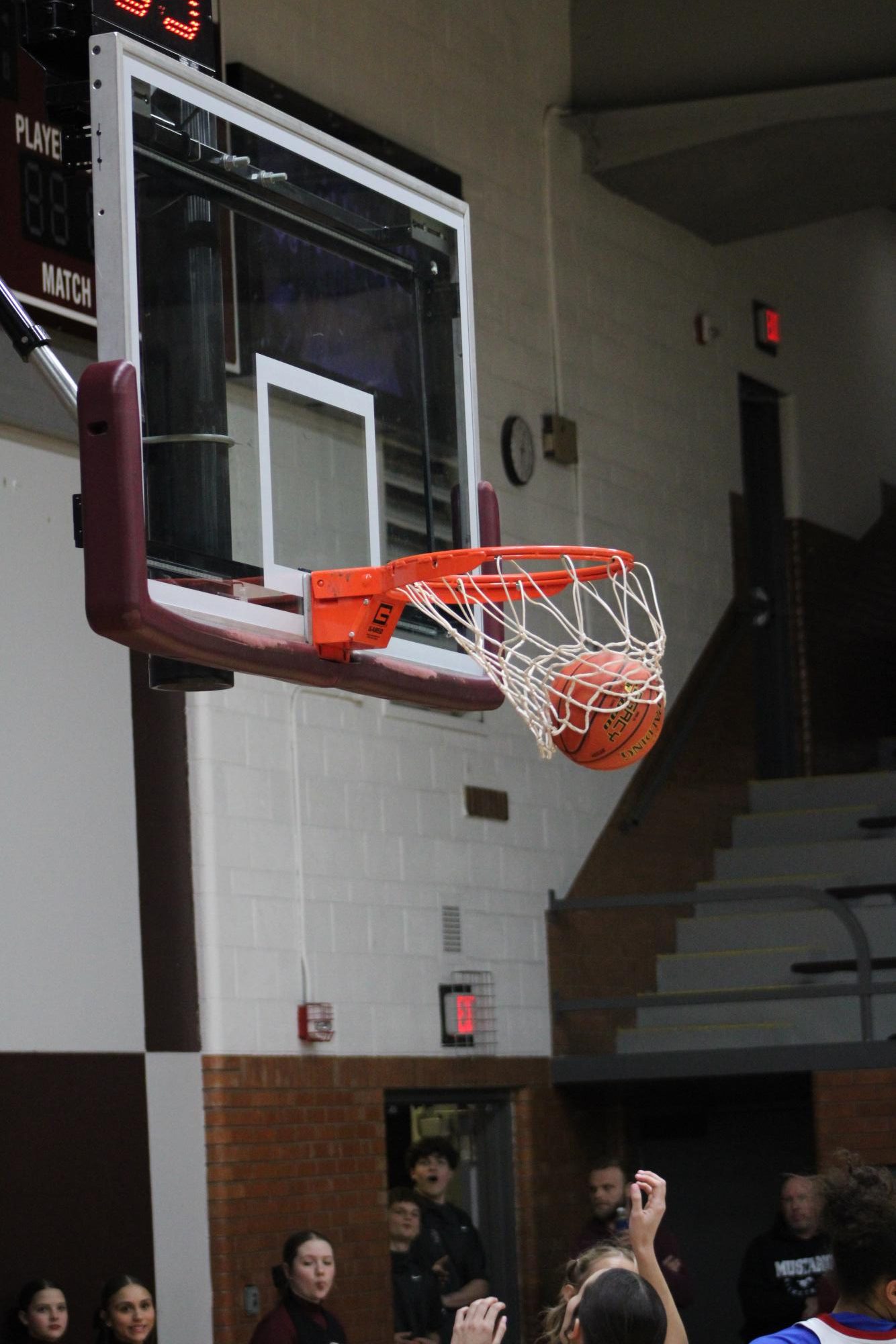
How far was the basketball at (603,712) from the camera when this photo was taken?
16.9 feet

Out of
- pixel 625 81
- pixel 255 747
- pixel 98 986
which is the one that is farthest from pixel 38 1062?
pixel 625 81

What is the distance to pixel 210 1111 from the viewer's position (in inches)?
311

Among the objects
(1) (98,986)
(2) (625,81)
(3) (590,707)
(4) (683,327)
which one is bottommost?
(1) (98,986)

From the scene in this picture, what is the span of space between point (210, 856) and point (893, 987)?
3.26 meters

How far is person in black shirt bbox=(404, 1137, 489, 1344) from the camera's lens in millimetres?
8727

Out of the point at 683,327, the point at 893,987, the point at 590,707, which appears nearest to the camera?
the point at 590,707

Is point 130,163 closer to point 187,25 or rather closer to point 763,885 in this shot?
point 187,25

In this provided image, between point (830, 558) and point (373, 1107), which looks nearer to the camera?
point (373, 1107)

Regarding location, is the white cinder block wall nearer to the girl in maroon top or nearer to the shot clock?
the girl in maroon top

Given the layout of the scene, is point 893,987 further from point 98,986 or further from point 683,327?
point 683,327

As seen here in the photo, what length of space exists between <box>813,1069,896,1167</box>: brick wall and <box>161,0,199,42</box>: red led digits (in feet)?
19.4

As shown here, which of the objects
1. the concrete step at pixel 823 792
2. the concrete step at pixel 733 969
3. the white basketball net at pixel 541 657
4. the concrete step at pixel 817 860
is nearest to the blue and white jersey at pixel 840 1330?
the white basketball net at pixel 541 657

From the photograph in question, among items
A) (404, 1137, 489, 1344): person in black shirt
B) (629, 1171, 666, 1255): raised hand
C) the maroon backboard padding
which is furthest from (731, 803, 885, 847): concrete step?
(629, 1171, 666, 1255): raised hand

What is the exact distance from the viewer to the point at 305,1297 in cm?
758
